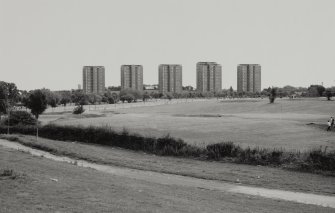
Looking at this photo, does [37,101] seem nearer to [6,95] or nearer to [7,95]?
[6,95]

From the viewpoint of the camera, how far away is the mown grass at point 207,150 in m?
31.8

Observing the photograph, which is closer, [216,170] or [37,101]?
[216,170]

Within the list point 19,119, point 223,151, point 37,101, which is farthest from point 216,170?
point 19,119

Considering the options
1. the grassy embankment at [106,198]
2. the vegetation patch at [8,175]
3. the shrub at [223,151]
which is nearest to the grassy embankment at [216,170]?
the shrub at [223,151]

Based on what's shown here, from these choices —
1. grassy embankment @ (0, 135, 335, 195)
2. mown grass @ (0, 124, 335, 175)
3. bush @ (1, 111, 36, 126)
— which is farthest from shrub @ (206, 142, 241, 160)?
bush @ (1, 111, 36, 126)

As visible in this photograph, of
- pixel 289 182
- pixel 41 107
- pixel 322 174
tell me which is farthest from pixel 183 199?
pixel 41 107

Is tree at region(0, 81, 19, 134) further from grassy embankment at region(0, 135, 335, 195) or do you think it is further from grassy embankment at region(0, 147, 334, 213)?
grassy embankment at region(0, 147, 334, 213)

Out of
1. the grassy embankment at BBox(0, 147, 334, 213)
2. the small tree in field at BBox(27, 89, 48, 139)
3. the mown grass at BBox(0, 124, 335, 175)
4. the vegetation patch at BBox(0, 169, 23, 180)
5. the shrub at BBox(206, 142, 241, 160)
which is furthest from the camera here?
the small tree in field at BBox(27, 89, 48, 139)

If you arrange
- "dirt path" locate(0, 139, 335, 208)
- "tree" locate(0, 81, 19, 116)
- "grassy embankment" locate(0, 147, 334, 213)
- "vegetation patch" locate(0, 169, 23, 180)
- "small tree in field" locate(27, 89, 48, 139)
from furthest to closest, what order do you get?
"tree" locate(0, 81, 19, 116) → "small tree in field" locate(27, 89, 48, 139) → "dirt path" locate(0, 139, 335, 208) → "vegetation patch" locate(0, 169, 23, 180) → "grassy embankment" locate(0, 147, 334, 213)

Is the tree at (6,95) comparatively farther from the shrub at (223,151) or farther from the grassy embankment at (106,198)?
the grassy embankment at (106,198)

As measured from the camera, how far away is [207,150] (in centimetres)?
3878

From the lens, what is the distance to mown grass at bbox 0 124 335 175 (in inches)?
1252

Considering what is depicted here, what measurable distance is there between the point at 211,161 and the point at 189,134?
17540mm

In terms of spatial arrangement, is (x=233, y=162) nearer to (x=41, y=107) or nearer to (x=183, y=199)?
(x=183, y=199)
